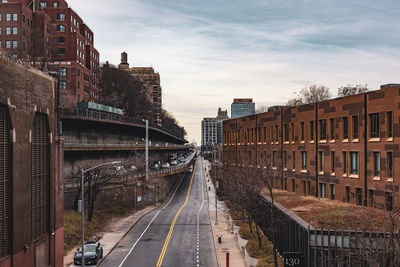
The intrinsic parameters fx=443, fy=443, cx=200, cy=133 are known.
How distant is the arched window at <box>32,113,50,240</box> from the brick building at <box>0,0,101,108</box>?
51975 millimetres

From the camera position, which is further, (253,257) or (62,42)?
(62,42)

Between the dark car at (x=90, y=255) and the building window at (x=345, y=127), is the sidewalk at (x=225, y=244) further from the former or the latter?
the building window at (x=345, y=127)

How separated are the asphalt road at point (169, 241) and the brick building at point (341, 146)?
33.2 ft

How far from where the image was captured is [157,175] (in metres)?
79.1

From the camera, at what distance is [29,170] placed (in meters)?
27.8

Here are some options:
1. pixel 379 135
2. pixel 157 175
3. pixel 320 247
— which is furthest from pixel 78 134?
pixel 320 247

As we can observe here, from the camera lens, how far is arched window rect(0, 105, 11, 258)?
24.2 metres

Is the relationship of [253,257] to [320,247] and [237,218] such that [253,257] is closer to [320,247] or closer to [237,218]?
[320,247]

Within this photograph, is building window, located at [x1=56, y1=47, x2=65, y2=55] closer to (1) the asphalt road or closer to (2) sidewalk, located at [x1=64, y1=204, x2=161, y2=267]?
(1) the asphalt road

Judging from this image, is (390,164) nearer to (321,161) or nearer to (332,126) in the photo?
(332,126)

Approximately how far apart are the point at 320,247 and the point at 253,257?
1165cm

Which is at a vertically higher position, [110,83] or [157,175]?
[110,83]

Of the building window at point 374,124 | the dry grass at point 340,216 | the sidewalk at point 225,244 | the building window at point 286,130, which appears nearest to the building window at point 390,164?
the building window at point 374,124

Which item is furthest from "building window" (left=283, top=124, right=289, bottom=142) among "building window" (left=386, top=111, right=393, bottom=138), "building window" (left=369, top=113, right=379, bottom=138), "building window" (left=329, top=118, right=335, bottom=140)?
"building window" (left=386, top=111, right=393, bottom=138)
